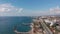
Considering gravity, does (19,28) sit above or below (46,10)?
below

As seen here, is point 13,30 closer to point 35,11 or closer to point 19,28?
point 19,28

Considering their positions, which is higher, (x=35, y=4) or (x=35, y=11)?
(x=35, y=4)

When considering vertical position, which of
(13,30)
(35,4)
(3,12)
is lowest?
(13,30)

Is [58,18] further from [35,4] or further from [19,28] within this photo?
[19,28]

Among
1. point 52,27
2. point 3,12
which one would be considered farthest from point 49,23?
point 3,12

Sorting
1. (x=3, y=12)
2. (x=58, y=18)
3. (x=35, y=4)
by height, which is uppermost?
(x=35, y=4)

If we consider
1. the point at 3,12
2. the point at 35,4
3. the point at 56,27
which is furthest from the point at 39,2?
the point at 3,12
